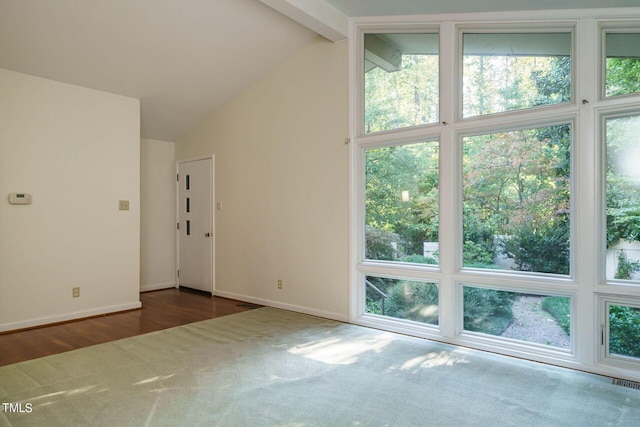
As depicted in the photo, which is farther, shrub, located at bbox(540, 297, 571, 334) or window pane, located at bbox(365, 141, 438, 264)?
window pane, located at bbox(365, 141, 438, 264)

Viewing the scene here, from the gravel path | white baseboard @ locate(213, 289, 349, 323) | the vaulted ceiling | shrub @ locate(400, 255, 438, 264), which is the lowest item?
white baseboard @ locate(213, 289, 349, 323)

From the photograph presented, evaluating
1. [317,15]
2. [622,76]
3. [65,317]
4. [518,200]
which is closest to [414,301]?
[518,200]

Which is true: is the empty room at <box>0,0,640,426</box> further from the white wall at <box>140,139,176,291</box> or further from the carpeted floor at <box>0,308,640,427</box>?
the white wall at <box>140,139,176,291</box>

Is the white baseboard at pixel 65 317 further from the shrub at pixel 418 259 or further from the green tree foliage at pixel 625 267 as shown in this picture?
the green tree foliage at pixel 625 267

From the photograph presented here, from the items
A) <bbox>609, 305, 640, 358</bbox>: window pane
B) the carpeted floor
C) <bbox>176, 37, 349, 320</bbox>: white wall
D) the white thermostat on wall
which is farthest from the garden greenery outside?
the white thermostat on wall

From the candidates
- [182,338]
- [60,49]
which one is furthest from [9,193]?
[182,338]

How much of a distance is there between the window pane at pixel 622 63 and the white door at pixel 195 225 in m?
4.85

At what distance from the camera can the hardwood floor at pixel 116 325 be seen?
3.47 meters

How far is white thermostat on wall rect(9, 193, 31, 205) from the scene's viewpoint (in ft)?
13.1

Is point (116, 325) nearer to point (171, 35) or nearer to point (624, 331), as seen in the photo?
point (171, 35)

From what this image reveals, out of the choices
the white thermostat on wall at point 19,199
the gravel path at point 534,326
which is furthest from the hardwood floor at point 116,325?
the gravel path at point 534,326

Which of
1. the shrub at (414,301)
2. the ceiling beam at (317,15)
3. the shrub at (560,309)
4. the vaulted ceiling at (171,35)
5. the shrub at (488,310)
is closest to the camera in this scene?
the shrub at (560,309)

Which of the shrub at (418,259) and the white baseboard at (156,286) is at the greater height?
the shrub at (418,259)

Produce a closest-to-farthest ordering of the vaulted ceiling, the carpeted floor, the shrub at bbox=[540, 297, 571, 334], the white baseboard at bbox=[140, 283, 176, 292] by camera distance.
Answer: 1. the carpeted floor
2. the shrub at bbox=[540, 297, 571, 334]
3. the vaulted ceiling
4. the white baseboard at bbox=[140, 283, 176, 292]
